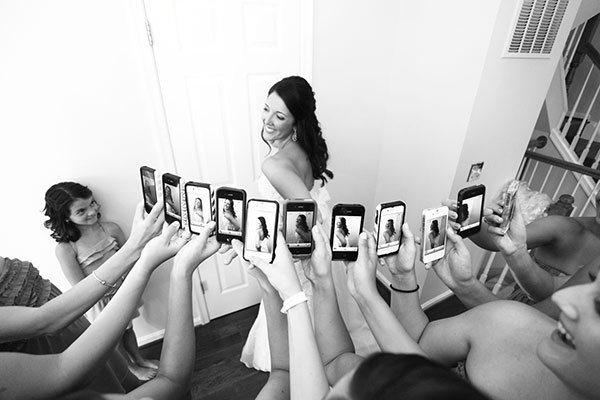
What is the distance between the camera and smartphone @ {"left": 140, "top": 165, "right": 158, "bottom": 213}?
3.54 feet

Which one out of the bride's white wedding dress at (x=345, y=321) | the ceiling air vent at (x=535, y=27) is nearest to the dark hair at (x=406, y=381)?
the bride's white wedding dress at (x=345, y=321)

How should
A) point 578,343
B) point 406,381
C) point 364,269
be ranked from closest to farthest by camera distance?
point 406,381 < point 578,343 < point 364,269

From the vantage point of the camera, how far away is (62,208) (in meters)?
1.26

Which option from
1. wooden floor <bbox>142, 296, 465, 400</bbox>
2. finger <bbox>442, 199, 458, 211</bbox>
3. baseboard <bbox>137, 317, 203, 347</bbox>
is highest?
finger <bbox>442, 199, 458, 211</bbox>

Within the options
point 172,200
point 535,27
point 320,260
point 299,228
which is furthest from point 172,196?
point 535,27

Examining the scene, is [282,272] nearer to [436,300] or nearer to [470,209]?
[470,209]

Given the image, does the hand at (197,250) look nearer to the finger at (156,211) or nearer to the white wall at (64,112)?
the finger at (156,211)

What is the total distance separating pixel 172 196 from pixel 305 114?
29.6 inches

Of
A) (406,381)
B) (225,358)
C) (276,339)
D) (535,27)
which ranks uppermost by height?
(535,27)

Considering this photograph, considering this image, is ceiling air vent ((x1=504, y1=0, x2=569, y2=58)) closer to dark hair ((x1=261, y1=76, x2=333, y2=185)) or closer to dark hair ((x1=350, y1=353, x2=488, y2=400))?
dark hair ((x1=261, y1=76, x2=333, y2=185))

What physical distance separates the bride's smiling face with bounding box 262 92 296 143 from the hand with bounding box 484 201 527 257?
3.10ft

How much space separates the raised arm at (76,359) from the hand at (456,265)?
3.13 feet

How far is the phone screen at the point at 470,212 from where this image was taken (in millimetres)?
1031

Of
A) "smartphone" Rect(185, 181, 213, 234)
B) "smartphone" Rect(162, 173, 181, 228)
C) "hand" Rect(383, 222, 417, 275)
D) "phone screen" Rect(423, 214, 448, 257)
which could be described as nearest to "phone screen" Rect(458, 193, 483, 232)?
"phone screen" Rect(423, 214, 448, 257)
